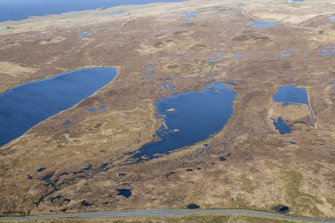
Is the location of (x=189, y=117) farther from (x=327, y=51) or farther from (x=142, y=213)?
(x=327, y=51)

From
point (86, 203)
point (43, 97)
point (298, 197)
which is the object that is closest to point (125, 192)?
point (86, 203)

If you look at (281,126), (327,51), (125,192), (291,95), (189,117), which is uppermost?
(327,51)

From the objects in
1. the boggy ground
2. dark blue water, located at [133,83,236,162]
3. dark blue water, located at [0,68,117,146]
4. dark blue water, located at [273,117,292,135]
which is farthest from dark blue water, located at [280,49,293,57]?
dark blue water, located at [0,68,117,146]

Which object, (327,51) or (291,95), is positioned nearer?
(291,95)

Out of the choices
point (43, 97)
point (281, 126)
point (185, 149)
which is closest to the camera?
point (185, 149)

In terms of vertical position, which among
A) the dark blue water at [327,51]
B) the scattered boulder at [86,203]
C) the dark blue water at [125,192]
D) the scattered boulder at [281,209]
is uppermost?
the dark blue water at [327,51]

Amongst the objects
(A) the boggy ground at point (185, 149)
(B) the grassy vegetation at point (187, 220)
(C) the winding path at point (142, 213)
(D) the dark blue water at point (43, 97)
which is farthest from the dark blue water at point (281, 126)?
(D) the dark blue water at point (43, 97)

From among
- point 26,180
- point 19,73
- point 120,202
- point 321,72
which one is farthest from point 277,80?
point 19,73

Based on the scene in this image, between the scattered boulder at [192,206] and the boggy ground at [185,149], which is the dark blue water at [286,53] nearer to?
the boggy ground at [185,149]
